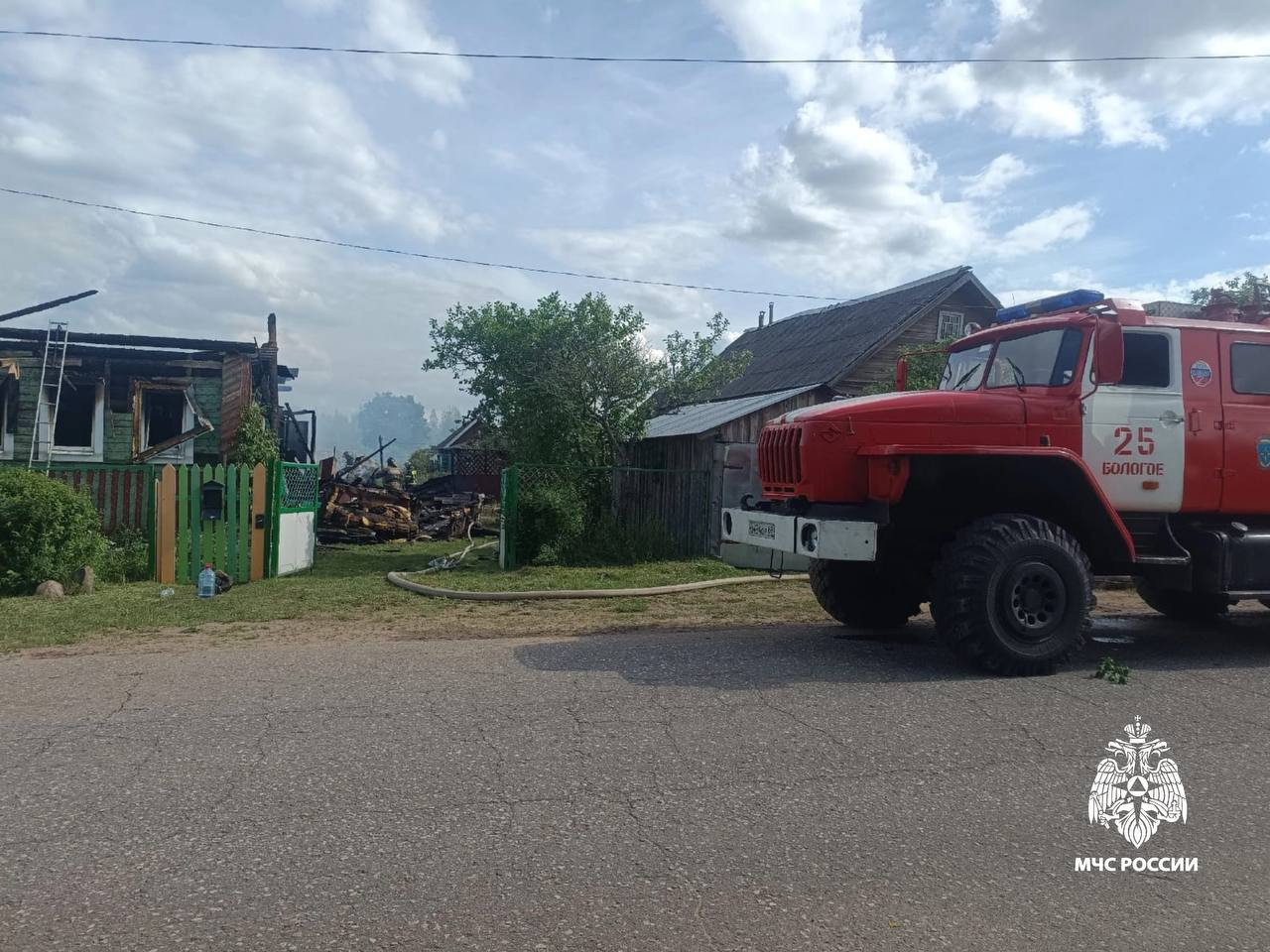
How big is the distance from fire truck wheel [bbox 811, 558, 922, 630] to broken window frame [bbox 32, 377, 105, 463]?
15.2 m

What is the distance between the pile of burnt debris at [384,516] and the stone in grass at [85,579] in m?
7.92

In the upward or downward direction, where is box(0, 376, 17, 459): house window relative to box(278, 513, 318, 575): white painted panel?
upward

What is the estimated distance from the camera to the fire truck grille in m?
7.24

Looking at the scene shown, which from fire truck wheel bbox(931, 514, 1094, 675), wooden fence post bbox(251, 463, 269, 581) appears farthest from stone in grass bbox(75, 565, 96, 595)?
fire truck wheel bbox(931, 514, 1094, 675)

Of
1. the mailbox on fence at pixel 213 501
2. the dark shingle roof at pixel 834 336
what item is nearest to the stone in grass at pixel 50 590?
the mailbox on fence at pixel 213 501

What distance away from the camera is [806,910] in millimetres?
3273

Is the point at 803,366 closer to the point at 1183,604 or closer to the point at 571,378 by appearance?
the point at 571,378

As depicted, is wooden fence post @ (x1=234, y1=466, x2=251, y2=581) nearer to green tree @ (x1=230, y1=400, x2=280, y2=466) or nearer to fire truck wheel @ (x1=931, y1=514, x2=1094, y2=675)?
green tree @ (x1=230, y1=400, x2=280, y2=466)

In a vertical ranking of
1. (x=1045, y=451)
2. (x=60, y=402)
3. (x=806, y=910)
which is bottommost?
(x=806, y=910)

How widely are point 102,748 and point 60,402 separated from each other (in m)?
15.7

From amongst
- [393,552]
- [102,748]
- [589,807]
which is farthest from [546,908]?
[393,552]

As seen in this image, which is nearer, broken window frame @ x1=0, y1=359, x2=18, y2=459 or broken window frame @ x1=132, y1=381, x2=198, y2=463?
broken window frame @ x1=0, y1=359, x2=18, y2=459

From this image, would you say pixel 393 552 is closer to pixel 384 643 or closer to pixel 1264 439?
pixel 384 643

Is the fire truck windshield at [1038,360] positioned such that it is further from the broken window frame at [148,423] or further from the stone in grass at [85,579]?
the broken window frame at [148,423]
